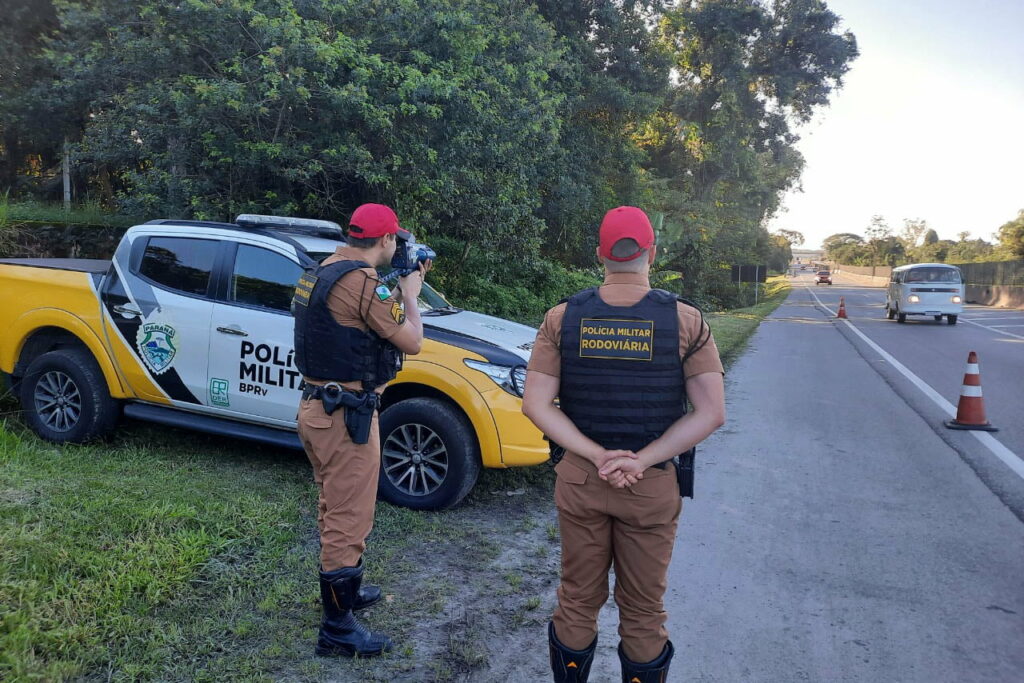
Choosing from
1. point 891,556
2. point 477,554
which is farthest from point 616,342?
point 891,556

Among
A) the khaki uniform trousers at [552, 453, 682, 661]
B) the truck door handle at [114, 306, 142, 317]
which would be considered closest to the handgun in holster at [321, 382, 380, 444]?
the khaki uniform trousers at [552, 453, 682, 661]

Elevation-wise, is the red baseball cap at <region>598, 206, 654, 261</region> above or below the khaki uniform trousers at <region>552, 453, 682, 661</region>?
above

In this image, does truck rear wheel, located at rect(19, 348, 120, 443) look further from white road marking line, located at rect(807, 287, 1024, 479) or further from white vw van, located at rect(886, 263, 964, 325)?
white vw van, located at rect(886, 263, 964, 325)

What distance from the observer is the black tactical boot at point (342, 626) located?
3293 millimetres

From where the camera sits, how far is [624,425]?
267cm

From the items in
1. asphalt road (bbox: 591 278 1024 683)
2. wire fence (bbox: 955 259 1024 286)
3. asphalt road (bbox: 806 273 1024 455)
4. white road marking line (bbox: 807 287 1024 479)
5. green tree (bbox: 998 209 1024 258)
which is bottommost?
asphalt road (bbox: 591 278 1024 683)

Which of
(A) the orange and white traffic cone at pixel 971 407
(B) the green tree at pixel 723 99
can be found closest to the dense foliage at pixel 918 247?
(B) the green tree at pixel 723 99

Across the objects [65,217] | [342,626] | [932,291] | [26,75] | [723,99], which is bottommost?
[342,626]

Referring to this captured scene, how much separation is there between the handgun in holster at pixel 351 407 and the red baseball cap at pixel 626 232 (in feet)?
4.42

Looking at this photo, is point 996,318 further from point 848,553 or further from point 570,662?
point 570,662

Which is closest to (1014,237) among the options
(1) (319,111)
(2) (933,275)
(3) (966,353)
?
(2) (933,275)

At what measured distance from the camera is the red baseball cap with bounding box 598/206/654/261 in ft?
8.76

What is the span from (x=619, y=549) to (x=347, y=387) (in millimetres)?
1445

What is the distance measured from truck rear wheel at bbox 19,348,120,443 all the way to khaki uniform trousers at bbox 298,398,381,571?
3.24m
